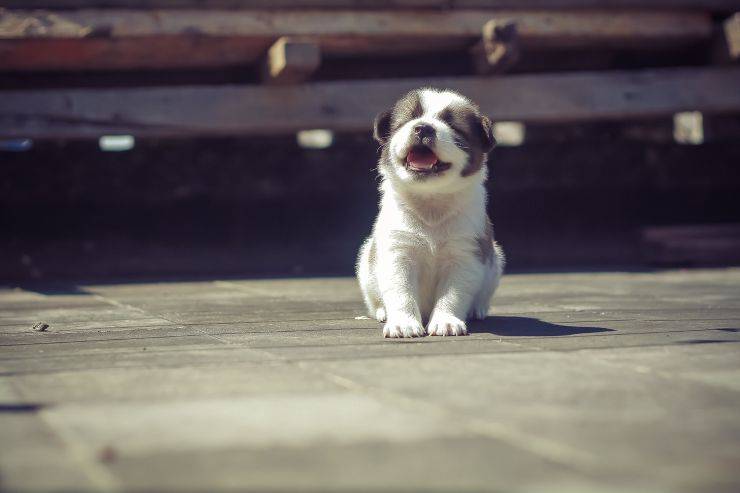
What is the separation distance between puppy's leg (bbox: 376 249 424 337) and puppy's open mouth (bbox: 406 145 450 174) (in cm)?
41

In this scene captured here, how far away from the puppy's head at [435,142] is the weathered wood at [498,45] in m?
3.46

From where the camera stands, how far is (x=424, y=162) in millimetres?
5395

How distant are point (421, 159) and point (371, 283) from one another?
0.80 m

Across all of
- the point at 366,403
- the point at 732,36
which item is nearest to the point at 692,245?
the point at 732,36

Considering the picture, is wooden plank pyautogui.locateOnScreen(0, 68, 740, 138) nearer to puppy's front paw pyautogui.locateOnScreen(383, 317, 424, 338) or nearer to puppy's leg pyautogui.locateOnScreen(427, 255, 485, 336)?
puppy's leg pyautogui.locateOnScreen(427, 255, 485, 336)

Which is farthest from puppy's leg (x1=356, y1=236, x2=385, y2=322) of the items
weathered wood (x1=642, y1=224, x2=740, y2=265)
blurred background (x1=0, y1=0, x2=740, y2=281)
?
weathered wood (x1=642, y1=224, x2=740, y2=265)

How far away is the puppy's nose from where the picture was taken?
205 inches

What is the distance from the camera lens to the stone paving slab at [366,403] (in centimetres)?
250

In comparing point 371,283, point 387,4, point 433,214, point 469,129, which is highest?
point 387,4

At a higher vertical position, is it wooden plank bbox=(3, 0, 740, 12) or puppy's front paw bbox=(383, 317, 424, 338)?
wooden plank bbox=(3, 0, 740, 12)

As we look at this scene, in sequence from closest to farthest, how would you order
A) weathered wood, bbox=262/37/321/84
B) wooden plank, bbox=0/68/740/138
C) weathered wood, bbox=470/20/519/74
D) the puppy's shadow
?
the puppy's shadow, weathered wood, bbox=262/37/321/84, wooden plank, bbox=0/68/740/138, weathered wood, bbox=470/20/519/74

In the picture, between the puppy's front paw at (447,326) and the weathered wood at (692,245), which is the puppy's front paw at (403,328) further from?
the weathered wood at (692,245)

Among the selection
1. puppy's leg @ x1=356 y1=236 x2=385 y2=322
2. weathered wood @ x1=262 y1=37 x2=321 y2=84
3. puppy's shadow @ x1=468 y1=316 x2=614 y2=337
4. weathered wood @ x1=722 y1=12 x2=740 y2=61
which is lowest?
puppy's shadow @ x1=468 y1=316 x2=614 y2=337

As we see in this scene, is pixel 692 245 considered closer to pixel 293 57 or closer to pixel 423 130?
pixel 293 57
